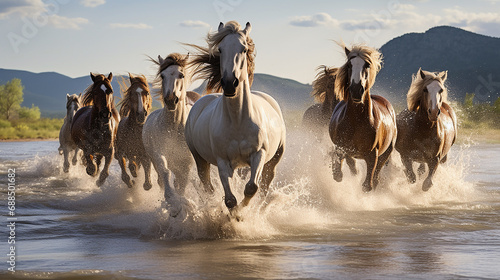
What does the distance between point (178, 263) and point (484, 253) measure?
269cm

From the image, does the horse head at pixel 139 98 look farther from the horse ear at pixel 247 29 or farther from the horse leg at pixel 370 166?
the horse ear at pixel 247 29

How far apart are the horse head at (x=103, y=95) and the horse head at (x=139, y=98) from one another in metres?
0.43

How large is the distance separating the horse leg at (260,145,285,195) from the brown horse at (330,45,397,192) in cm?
135

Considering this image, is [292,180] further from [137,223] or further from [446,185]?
[137,223]

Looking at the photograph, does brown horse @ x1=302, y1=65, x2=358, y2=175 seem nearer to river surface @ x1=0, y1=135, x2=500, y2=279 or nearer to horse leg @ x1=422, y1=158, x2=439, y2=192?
river surface @ x1=0, y1=135, x2=500, y2=279

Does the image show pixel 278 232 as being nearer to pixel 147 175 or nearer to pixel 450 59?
pixel 147 175

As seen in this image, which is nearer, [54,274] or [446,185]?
[54,274]

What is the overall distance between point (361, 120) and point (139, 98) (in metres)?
3.14

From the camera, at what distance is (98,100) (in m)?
10.4

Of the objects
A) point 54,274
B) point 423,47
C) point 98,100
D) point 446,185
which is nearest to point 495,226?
point 446,185

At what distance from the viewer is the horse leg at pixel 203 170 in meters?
7.63

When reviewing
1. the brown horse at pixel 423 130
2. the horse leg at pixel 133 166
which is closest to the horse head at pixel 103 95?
the horse leg at pixel 133 166

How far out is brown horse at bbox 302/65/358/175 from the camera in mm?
11930

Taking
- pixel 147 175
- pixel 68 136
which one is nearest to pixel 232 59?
pixel 147 175
